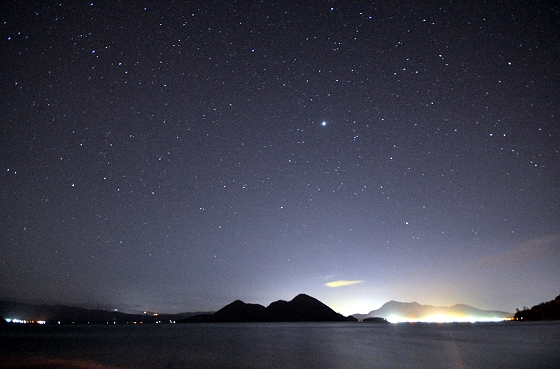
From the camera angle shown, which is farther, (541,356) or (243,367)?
(541,356)

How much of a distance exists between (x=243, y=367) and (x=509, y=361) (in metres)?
21.7

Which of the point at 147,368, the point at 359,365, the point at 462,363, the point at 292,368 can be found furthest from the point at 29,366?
the point at 462,363

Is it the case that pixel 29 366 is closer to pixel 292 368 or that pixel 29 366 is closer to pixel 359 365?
pixel 292 368

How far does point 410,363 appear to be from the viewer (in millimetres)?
31703

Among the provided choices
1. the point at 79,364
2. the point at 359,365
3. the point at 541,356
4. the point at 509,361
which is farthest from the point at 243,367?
the point at 541,356

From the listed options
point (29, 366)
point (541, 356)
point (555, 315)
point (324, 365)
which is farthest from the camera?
point (555, 315)

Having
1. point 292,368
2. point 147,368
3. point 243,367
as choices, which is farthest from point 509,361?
point 147,368

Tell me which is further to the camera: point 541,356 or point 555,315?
point 555,315

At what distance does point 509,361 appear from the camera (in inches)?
1259

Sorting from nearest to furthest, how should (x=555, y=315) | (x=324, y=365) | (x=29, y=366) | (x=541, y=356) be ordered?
1. (x=29, y=366)
2. (x=324, y=365)
3. (x=541, y=356)
4. (x=555, y=315)

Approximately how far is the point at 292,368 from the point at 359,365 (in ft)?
19.0

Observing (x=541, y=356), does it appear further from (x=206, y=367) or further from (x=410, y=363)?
(x=206, y=367)

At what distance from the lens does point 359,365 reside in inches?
1225

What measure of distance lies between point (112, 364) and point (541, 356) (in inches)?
1410
